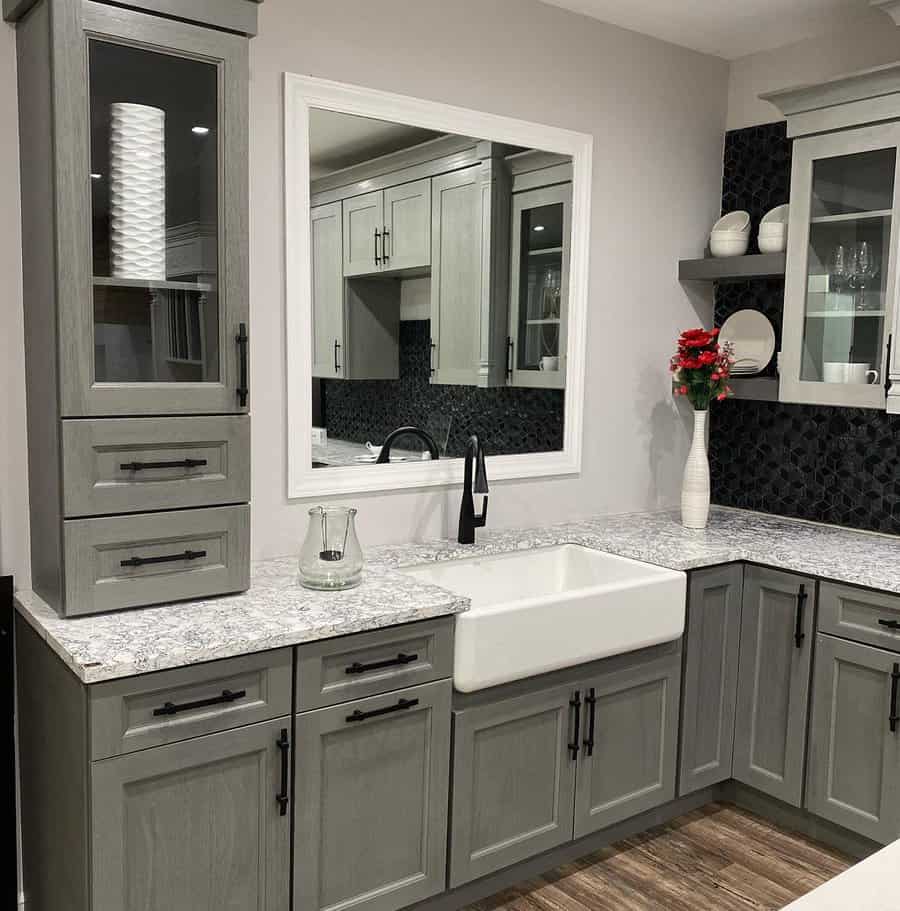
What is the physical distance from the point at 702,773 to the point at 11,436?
2310mm

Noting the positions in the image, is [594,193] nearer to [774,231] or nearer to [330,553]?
[774,231]

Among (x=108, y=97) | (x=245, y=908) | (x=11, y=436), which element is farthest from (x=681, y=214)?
(x=245, y=908)

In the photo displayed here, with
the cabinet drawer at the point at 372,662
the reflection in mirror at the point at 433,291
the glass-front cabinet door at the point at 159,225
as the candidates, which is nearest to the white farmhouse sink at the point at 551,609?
the cabinet drawer at the point at 372,662

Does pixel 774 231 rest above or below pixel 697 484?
above

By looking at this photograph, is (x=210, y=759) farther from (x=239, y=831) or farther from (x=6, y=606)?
(x=6, y=606)

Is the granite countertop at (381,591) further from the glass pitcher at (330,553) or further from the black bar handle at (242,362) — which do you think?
the black bar handle at (242,362)

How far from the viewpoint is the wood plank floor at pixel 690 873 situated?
8.63 feet

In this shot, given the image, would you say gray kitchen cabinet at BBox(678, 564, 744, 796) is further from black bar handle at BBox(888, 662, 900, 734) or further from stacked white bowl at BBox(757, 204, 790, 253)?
stacked white bowl at BBox(757, 204, 790, 253)

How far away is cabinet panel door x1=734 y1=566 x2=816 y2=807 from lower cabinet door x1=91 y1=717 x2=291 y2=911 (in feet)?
5.39

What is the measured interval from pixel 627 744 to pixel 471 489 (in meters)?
0.90

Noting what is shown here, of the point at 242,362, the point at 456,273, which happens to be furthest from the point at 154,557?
the point at 456,273

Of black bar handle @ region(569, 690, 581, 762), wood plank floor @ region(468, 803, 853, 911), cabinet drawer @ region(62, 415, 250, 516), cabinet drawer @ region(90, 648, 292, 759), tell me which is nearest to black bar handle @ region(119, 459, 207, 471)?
cabinet drawer @ region(62, 415, 250, 516)

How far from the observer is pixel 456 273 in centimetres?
305

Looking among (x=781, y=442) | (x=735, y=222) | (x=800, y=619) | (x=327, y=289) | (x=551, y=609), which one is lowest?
(x=800, y=619)
